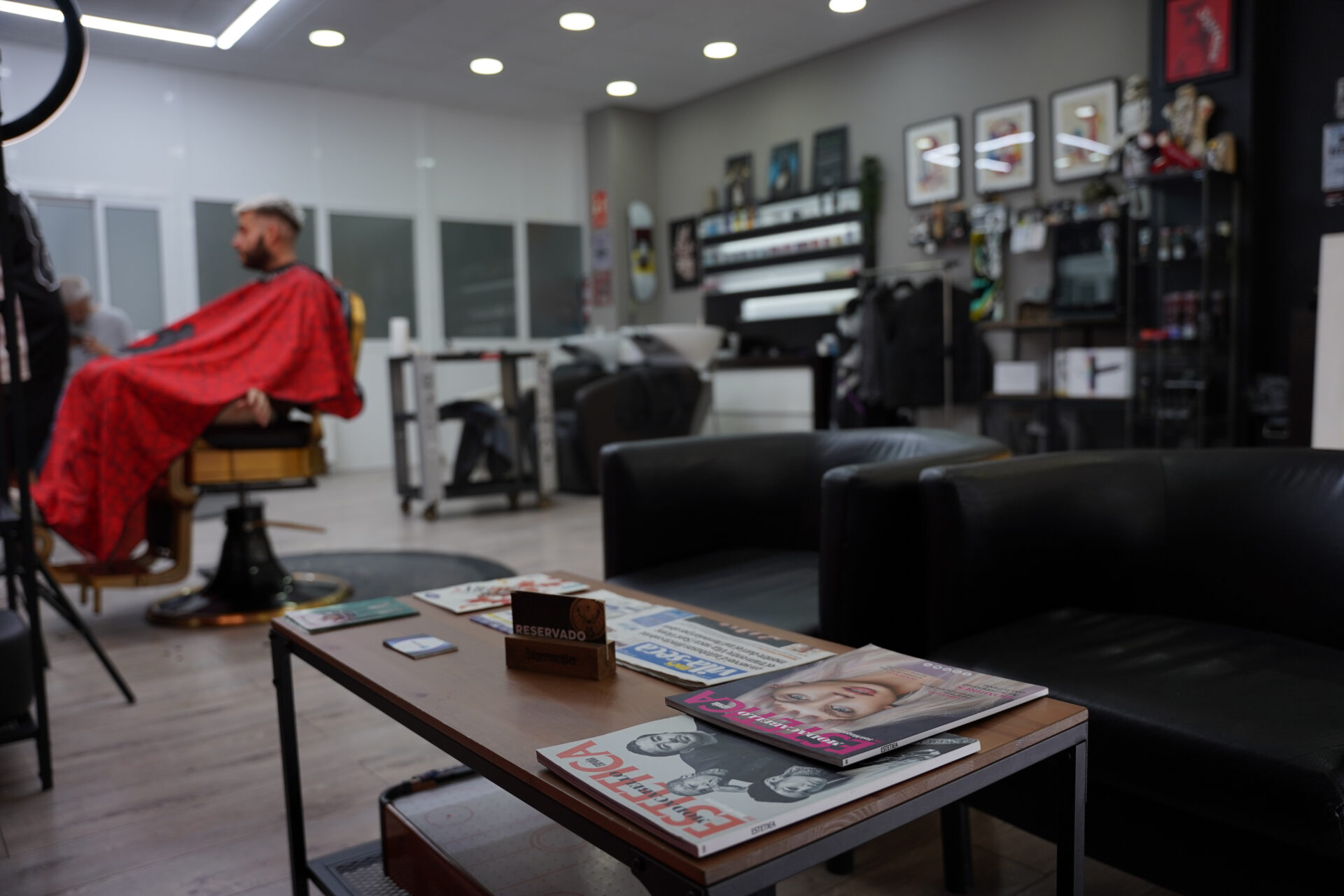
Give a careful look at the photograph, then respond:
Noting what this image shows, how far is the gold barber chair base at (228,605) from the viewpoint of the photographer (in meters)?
3.21

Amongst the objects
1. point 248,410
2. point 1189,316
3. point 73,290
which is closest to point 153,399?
point 248,410

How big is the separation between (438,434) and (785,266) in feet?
10.1

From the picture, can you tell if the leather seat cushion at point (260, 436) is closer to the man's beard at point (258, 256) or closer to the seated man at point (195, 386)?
the seated man at point (195, 386)

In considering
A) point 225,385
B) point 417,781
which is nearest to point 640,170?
point 225,385

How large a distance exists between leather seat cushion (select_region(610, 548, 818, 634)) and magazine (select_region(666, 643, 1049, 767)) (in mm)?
664

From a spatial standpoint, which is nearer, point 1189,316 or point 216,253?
point 1189,316

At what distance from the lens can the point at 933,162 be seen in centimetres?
612

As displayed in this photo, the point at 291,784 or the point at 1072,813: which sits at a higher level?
the point at 1072,813

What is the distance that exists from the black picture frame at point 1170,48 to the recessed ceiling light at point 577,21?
2.83 metres

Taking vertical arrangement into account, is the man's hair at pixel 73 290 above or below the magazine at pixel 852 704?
above

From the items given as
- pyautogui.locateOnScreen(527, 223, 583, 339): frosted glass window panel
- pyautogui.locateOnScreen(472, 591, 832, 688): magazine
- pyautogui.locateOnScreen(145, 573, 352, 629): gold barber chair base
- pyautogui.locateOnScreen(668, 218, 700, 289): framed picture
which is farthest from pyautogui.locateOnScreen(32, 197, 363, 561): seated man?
pyautogui.locateOnScreen(527, 223, 583, 339): frosted glass window panel

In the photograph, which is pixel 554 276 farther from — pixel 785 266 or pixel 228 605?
pixel 228 605

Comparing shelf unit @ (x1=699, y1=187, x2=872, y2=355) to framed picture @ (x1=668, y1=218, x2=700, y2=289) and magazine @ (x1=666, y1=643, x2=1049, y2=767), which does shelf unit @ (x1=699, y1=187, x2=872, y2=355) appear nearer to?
framed picture @ (x1=668, y1=218, x2=700, y2=289)

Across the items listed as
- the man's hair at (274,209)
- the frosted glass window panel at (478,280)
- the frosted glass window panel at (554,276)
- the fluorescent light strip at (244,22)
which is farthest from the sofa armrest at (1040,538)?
the frosted glass window panel at (554,276)
